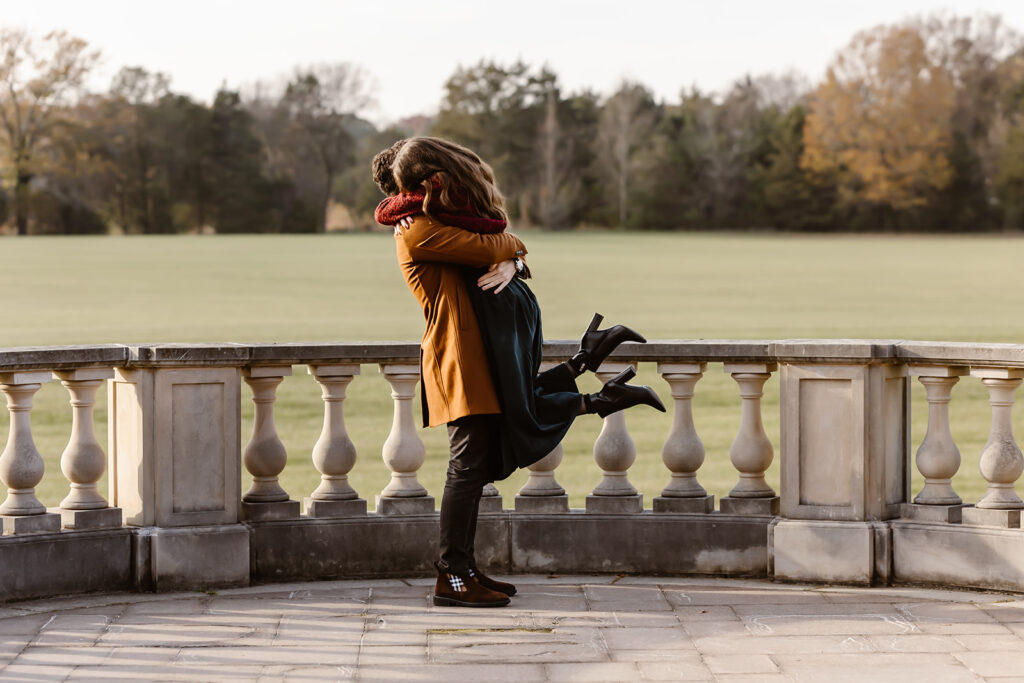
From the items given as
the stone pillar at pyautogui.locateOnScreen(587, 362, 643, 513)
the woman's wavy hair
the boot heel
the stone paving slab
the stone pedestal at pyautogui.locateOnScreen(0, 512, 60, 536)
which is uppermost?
the woman's wavy hair

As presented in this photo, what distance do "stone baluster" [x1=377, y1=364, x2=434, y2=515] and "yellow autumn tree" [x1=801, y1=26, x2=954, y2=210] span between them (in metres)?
81.9

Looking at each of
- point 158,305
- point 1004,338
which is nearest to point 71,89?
point 158,305

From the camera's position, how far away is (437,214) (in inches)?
197

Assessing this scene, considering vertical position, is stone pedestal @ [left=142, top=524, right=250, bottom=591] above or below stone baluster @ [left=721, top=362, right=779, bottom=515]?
below

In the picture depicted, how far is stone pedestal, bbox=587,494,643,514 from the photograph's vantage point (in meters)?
5.96

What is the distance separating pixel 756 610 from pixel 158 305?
3910 cm

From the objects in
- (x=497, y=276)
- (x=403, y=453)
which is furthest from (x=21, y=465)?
(x=497, y=276)

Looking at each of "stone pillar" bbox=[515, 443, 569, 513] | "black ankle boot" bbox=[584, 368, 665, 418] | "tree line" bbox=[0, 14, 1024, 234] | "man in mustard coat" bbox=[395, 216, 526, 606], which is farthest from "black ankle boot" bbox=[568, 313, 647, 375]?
"tree line" bbox=[0, 14, 1024, 234]

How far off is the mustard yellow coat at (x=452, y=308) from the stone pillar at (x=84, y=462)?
143cm

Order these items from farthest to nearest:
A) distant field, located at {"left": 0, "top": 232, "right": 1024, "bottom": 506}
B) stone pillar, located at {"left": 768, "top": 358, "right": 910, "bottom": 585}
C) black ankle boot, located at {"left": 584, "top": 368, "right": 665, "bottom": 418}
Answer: distant field, located at {"left": 0, "top": 232, "right": 1024, "bottom": 506}
stone pillar, located at {"left": 768, "top": 358, "right": 910, "bottom": 585}
black ankle boot, located at {"left": 584, "top": 368, "right": 665, "bottom": 418}

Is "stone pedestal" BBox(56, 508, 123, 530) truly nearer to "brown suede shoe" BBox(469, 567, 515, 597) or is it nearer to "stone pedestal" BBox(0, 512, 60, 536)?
"stone pedestal" BBox(0, 512, 60, 536)

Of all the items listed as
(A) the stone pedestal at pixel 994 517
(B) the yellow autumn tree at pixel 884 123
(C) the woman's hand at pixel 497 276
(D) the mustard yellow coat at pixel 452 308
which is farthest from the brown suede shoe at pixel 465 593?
(B) the yellow autumn tree at pixel 884 123

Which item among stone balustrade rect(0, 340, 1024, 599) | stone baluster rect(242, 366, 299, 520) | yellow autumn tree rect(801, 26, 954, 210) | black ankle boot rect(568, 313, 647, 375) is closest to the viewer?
black ankle boot rect(568, 313, 647, 375)

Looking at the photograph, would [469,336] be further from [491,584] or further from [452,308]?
[491,584]
